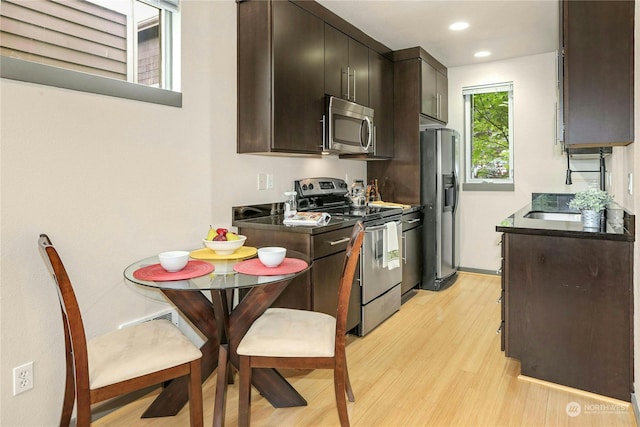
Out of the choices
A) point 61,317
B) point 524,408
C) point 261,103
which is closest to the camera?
point 61,317

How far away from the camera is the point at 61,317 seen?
188cm

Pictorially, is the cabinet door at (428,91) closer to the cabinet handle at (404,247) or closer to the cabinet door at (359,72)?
the cabinet door at (359,72)

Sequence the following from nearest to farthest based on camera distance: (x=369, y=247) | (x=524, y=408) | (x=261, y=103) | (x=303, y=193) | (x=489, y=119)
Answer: (x=524, y=408)
(x=261, y=103)
(x=369, y=247)
(x=303, y=193)
(x=489, y=119)

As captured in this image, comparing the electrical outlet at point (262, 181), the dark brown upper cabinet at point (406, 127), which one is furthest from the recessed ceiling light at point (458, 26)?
the electrical outlet at point (262, 181)

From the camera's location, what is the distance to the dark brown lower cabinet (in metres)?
2.10

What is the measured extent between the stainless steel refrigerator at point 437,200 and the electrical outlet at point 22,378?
11.4 feet

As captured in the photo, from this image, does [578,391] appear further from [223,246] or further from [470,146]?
[470,146]

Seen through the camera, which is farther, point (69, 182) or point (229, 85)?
→ point (229, 85)

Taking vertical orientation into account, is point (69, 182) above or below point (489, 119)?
below

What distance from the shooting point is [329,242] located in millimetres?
2627

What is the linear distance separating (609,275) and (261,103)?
2229 mm

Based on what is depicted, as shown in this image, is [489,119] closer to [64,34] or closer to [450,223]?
[450,223]

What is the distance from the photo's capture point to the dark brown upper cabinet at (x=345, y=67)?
3.17 meters

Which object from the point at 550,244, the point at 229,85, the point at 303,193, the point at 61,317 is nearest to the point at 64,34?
the point at 229,85
